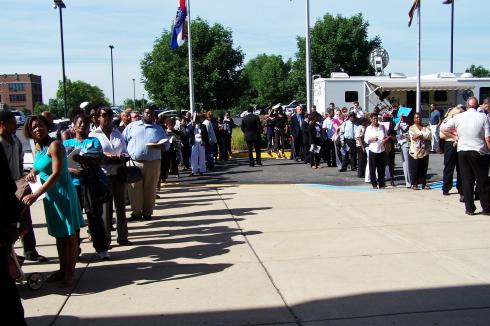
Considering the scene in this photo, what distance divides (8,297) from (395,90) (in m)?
22.8

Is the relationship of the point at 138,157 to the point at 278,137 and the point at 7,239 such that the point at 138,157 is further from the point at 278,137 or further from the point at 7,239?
the point at 278,137

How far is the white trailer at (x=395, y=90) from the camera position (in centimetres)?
2452

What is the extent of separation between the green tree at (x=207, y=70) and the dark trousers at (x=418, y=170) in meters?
23.9

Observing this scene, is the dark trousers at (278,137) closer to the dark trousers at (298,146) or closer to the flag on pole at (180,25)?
the dark trousers at (298,146)

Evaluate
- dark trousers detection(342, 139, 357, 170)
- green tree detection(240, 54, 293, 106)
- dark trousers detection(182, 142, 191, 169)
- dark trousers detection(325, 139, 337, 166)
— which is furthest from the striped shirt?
green tree detection(240, 54, 293, 106)

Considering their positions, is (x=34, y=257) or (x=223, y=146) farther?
(x=223, y=146)

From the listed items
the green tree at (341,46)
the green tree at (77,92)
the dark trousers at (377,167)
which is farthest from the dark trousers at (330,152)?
the green tree at (77,92)

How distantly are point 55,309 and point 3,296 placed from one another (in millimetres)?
1609

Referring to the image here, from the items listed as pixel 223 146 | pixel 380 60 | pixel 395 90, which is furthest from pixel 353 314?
pixel 380 60

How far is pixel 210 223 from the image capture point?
352 inches

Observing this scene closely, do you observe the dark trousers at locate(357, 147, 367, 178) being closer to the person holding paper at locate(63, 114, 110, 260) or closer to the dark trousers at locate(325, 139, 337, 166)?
the dark trousers at locate(325, 139, 337, 166)

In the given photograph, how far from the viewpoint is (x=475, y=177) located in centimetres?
899

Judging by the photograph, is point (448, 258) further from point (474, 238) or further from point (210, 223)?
point (210, 223)

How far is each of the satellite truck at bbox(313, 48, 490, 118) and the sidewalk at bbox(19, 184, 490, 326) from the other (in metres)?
15.2
